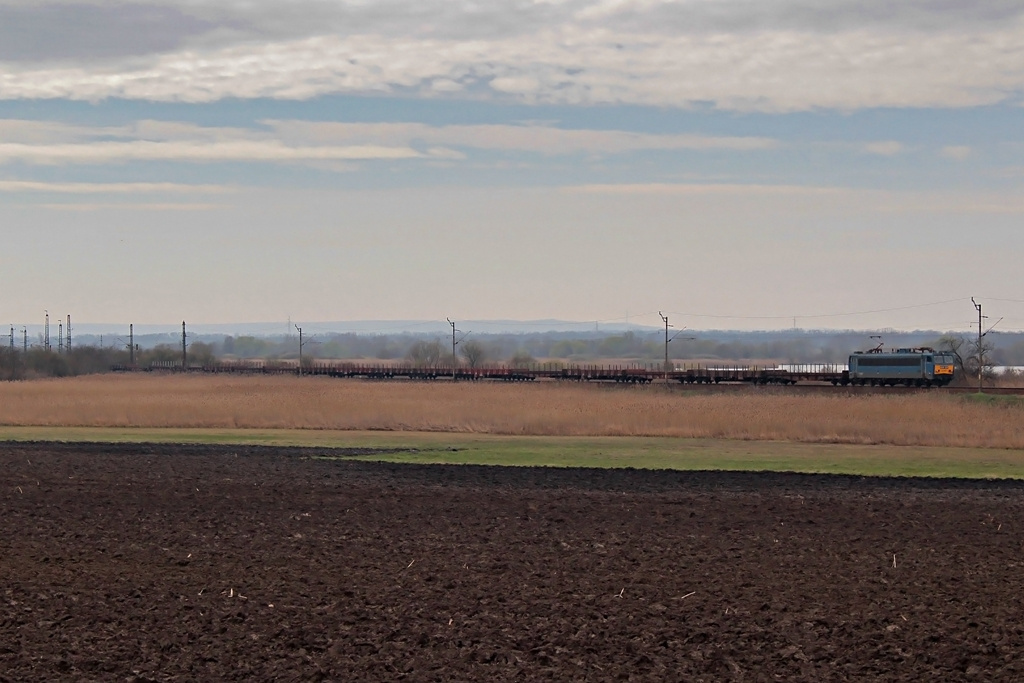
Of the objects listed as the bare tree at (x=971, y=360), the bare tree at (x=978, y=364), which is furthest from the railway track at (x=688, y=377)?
the bare tree at (x=978, y=364)

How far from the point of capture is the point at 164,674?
11.3 meters

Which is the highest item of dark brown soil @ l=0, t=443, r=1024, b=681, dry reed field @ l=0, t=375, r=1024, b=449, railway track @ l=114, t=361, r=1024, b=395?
railway track @ l=114, t=361, r=1024, b=395

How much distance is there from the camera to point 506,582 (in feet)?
50.1

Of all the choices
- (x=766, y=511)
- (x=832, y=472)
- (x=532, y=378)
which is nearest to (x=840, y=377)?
(x=532, y=378)

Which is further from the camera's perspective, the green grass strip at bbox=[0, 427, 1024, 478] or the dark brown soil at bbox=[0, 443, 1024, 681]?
the green grass strip at bbox=[0, 427, 1024, 478]

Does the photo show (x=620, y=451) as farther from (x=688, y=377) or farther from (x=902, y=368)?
(x=688, y=377)

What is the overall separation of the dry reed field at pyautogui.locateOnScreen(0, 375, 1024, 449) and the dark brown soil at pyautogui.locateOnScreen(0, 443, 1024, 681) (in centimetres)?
1895

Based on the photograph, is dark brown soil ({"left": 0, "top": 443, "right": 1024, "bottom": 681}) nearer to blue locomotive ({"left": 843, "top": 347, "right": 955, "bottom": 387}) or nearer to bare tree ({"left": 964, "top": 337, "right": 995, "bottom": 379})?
blue locomotive ({"left": 843, "top": 347, "right": 955, "bottom": 387})

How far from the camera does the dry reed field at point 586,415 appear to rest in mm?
43062

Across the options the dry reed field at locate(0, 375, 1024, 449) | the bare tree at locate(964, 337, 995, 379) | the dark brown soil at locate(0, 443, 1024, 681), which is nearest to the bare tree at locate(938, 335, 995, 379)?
the bare tree at locate(964, 337, 995, 379)

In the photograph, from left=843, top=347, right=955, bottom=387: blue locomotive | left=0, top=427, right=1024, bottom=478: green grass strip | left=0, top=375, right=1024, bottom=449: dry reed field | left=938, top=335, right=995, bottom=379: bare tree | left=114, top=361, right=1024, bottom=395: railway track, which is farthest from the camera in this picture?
left=938, top=335, right=995, bottom=379: bare tree

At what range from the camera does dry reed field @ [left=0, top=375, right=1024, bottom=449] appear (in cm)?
4306

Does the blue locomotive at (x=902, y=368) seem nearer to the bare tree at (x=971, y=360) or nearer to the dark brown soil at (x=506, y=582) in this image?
the bare tree at (x=971, y=360)

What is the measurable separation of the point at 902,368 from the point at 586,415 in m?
42.7
